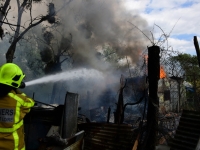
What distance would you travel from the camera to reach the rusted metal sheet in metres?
4.48

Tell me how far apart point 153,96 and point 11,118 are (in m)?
3.21

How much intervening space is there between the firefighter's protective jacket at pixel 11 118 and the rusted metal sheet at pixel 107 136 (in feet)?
8.49

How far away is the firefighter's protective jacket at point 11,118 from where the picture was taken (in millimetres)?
2164

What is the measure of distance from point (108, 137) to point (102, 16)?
20195 millimetres

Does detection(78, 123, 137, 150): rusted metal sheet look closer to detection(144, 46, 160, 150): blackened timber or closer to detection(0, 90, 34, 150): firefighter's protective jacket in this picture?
detection(144, 46, 160, 150): blackened timber

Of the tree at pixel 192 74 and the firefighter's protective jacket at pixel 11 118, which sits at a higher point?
the tree at pixel 192 74

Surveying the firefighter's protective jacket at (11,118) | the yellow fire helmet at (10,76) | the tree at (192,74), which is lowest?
the firefighter's protective jacket at (11,118)

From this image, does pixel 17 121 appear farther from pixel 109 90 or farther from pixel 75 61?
pixel 75 61

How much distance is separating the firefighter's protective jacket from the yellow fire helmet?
11 cm

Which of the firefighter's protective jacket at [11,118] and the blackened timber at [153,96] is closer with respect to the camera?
the firefighter's protective jacket at [11,118]

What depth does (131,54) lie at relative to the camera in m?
22.0

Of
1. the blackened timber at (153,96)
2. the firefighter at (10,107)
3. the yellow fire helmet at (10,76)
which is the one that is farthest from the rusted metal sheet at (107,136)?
the yellow fire helmet at (10,76)

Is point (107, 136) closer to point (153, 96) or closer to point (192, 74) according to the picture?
point (153, 96)

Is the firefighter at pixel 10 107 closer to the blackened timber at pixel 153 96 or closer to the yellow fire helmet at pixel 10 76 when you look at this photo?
the yellow fire helmet at pixel 10 76
